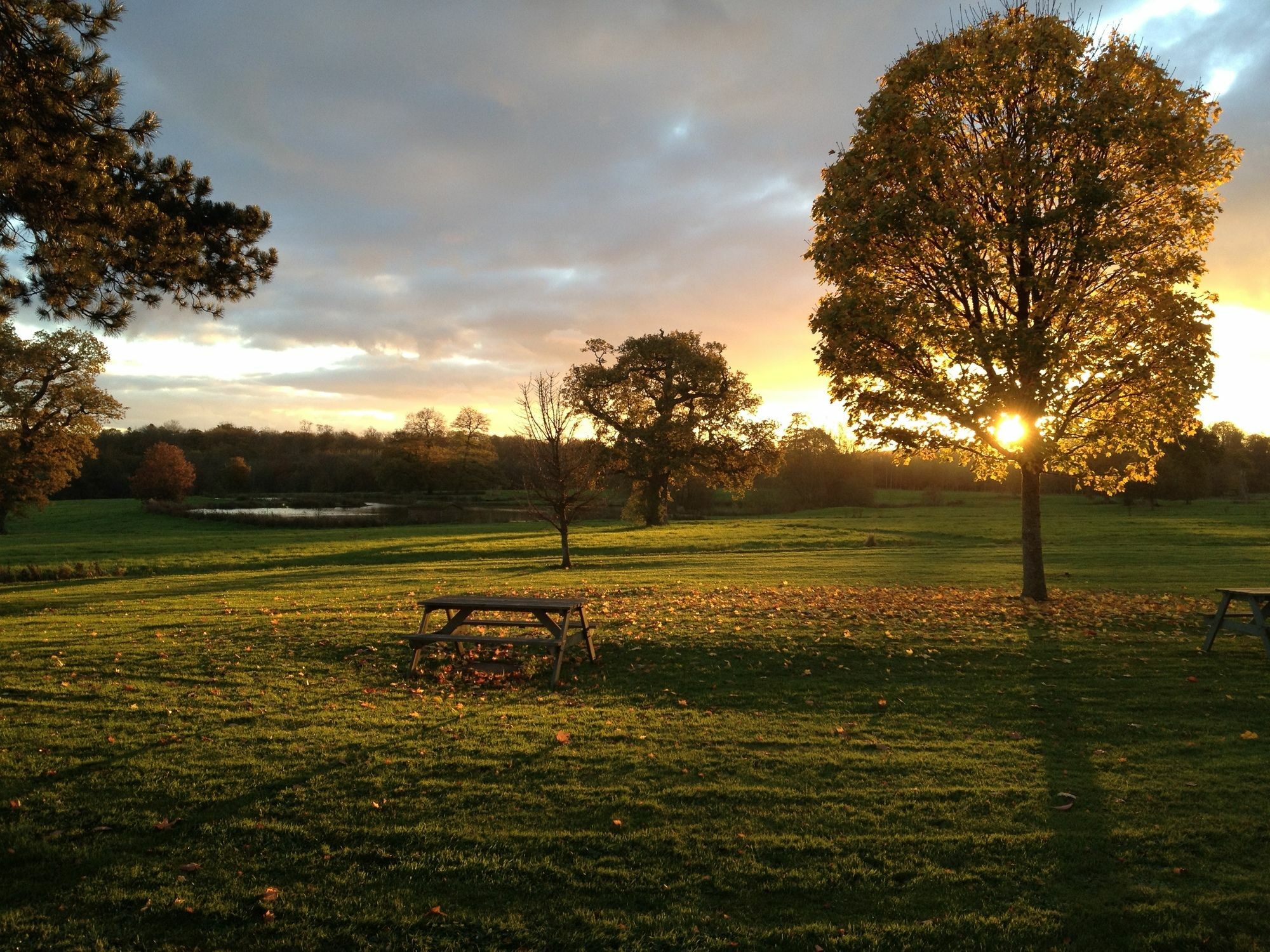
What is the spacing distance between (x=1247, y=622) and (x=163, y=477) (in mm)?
80013

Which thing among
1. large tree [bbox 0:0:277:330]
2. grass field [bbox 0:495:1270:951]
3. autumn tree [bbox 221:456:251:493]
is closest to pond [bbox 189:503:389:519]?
autumn tree [bbox 221:456:251:493]

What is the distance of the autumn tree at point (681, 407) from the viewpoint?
45.6 m

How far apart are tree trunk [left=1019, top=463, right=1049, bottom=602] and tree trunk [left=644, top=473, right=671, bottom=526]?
3101cm

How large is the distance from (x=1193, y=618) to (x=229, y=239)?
57.2 ft

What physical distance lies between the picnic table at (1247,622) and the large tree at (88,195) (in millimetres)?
15344

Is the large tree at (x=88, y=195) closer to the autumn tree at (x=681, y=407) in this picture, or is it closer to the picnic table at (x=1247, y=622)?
the picnic table at (x=1247, y=622)

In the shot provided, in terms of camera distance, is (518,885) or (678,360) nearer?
(518,885)

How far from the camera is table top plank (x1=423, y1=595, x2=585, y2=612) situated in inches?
384

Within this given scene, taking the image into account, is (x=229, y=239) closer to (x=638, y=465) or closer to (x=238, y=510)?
(x=638, y=465)

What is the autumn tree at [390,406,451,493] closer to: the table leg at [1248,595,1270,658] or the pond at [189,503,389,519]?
the pond at [189,503,389,519]

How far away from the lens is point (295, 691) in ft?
29.3

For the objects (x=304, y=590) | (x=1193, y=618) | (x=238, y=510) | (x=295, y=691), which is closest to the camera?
(x=295, y=691)

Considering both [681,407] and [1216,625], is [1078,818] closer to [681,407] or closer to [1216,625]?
[1216,625]

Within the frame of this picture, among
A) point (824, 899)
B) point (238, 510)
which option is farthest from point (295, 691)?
point (238, 510)
